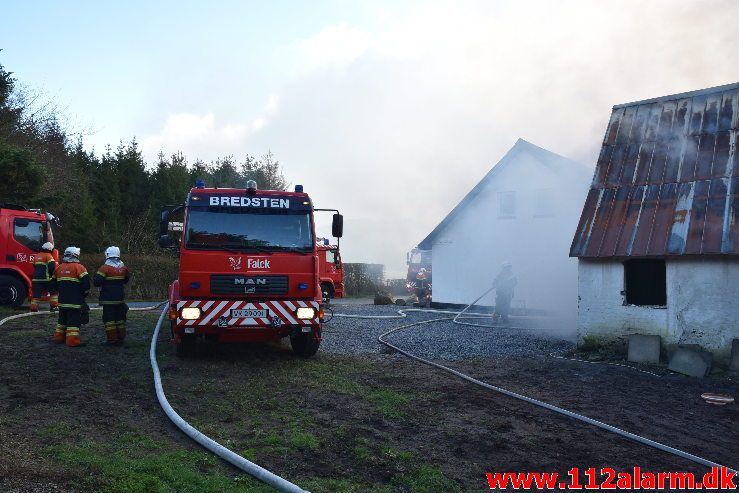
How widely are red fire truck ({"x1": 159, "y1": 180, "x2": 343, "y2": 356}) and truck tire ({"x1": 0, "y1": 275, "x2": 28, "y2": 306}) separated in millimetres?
8405

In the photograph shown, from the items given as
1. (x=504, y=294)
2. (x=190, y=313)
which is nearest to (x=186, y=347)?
(x=190, y=313)

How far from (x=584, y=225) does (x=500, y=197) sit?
1096 centimetres

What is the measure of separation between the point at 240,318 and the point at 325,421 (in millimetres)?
2962

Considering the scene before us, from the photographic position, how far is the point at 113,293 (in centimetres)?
1005

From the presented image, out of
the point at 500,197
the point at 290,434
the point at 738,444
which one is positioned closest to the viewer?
the point at 290,434

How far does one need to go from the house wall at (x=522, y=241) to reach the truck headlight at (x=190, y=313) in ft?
43.9

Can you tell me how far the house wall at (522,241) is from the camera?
20688mm

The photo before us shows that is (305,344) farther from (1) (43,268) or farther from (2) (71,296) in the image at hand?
(1) (43,268)

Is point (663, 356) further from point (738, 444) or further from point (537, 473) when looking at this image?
point (537, 473)

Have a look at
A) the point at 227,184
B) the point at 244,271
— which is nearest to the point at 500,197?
the point at 244,271

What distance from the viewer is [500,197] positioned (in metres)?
23.1

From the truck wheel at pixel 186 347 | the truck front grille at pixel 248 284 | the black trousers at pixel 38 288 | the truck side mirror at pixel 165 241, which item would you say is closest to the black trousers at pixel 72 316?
the truck wheel at pixel 186 347

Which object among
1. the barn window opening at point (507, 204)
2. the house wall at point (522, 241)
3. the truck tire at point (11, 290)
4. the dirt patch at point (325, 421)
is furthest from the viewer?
the barn window opening at point (507, 204)

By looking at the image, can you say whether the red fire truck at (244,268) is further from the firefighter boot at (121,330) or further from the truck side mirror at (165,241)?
the firefighter boot at (121,330)
